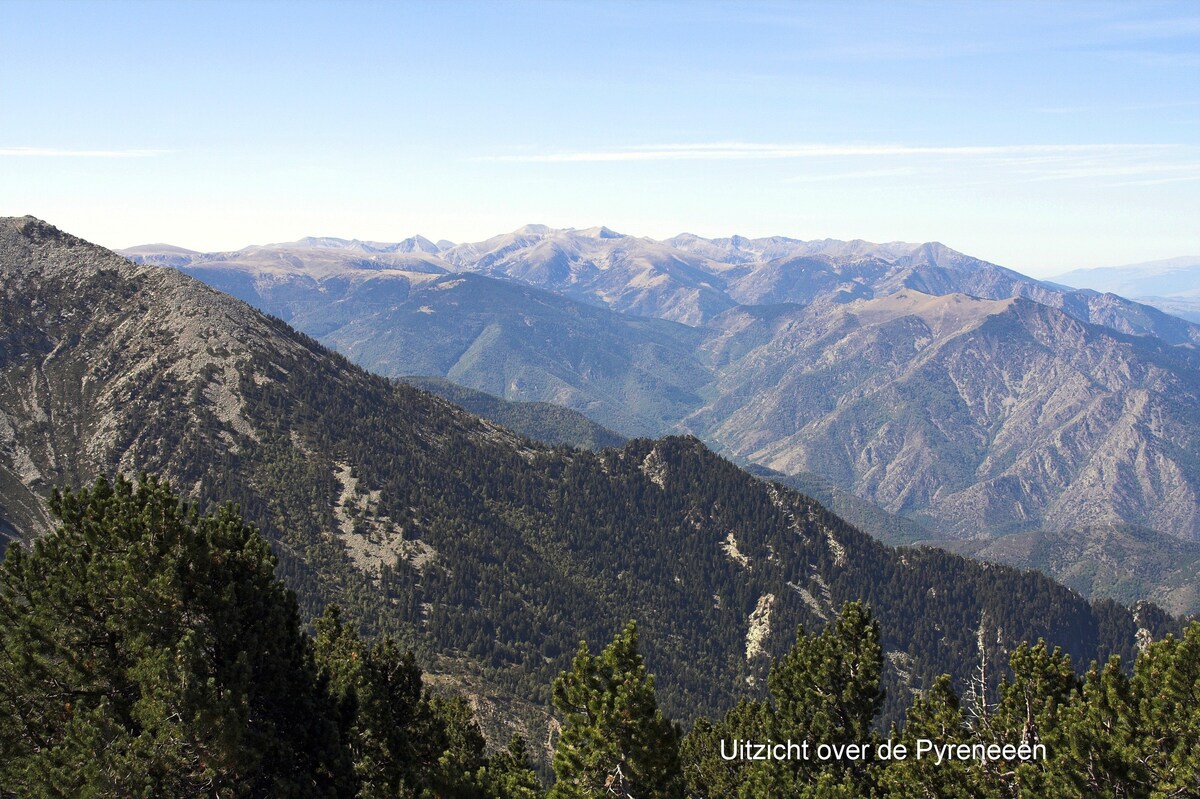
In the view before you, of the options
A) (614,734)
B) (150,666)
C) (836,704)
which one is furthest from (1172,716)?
(150,666)

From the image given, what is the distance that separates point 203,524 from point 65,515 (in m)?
5.69

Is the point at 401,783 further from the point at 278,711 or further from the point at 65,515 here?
the point at 65,515

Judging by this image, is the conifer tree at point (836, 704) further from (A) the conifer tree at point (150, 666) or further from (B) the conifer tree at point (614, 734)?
(A) the conifer tree at point (150, 666)

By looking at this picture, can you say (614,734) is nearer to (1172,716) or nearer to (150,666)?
(150,666)

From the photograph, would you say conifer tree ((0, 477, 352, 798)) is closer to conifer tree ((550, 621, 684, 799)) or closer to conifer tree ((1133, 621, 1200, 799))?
conifer tree ((550, 621, 684, 799))

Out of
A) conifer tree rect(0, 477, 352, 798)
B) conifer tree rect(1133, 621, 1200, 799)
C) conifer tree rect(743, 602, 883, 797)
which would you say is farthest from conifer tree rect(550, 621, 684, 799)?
conifer tree rect(1133, 621, 1200, 799)

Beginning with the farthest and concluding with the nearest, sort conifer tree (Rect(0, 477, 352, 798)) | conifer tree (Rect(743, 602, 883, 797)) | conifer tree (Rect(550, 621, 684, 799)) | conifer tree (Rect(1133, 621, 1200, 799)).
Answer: conifer tree (Rect(743, 602, 883, 797)) < conifer tree (Rect(550, 621, 684, 799)) < conifer tree (Rect(1133, 621, 1200, 799)) < conifer tree (Rect(0, 477, 352, 798))

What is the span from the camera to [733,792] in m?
64.0

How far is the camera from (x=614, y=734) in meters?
37.9

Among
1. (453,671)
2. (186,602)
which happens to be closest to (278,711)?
(186,602)

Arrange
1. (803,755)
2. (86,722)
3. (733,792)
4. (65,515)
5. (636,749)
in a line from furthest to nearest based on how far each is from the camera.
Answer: (733,792) → (803,755) → (636,749) → (65,515) → (86,722)

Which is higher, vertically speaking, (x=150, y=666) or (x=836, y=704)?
(x=150, y=666)

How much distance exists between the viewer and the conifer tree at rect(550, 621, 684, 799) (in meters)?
37.7

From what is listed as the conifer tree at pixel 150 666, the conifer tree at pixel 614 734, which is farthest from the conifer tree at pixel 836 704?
the conifer tree at pixel 150 666
